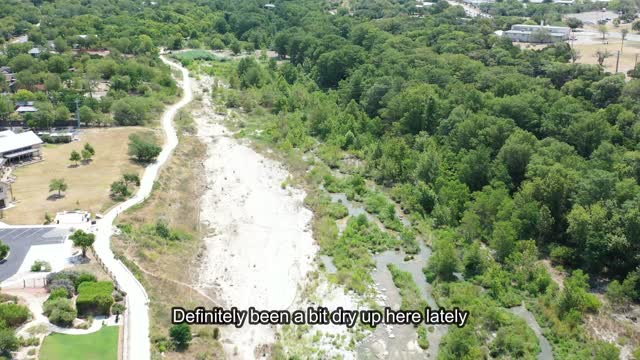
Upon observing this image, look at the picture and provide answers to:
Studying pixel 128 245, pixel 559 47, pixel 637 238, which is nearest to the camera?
pixel 637 238

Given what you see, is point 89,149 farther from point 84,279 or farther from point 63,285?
point 63,285

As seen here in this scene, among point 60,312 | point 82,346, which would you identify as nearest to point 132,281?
point 60,312

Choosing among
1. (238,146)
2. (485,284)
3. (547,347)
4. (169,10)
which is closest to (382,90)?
(238,146)

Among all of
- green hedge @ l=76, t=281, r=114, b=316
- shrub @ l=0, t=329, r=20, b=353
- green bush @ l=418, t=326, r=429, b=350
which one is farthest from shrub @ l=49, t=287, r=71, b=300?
green bush @ l=418, t=326, r=429, b=350

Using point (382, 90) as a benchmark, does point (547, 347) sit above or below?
below

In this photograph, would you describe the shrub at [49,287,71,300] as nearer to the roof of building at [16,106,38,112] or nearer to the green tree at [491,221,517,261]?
the green tree at [491,221,517,261]

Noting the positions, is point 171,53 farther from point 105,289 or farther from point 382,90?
point 105,289
